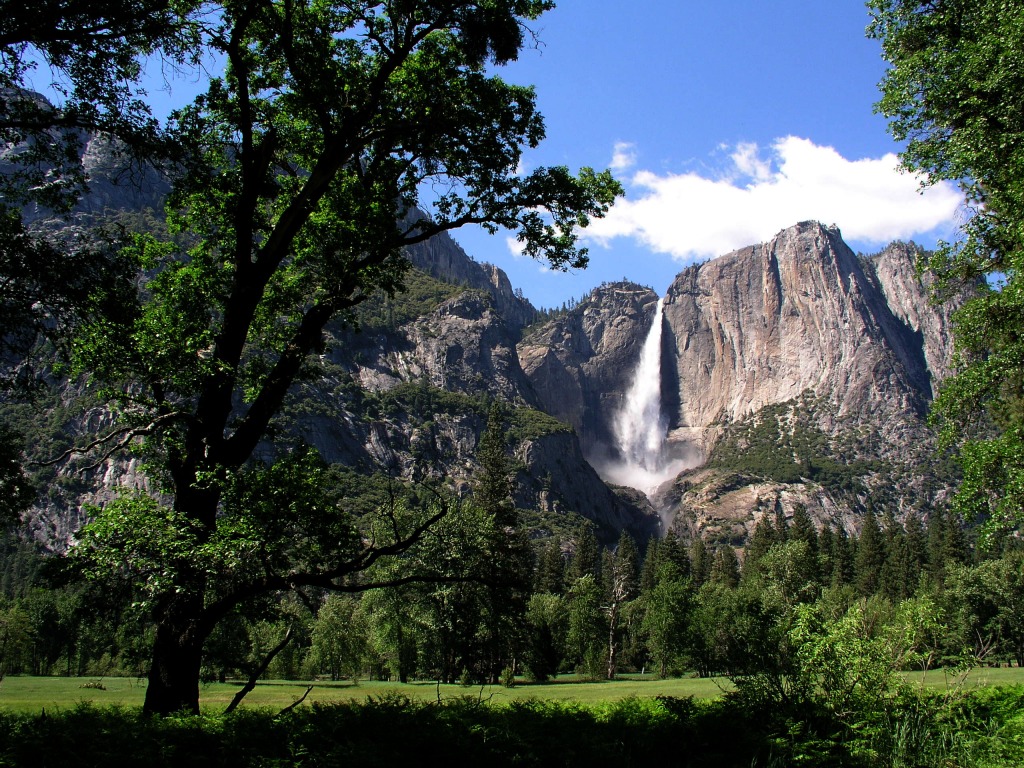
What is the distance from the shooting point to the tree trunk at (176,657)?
7.14 metres

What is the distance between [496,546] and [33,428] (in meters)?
122

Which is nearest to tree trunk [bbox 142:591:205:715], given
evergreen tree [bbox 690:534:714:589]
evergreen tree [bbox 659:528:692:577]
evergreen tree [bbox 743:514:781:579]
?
evergreen tree [bbox 659:528:692:577]

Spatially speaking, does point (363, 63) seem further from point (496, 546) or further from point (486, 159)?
point (496, 546)

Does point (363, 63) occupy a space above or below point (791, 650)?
above

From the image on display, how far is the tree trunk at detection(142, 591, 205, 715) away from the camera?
714 cm

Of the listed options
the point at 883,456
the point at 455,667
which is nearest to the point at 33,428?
the point at 455,667

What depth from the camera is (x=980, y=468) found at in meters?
11.7

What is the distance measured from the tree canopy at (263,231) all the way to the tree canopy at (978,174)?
24.4ft

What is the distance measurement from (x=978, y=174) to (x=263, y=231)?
13.0 meters

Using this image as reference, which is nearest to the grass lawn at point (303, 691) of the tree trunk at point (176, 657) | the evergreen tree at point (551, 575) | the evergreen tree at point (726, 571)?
the tree trunk at point (176, 657)

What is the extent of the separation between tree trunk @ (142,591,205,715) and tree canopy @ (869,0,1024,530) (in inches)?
468

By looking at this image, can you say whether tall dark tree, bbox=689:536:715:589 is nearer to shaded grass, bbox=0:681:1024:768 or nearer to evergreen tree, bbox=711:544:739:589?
evergreen tree, bbox=711:544:739:589

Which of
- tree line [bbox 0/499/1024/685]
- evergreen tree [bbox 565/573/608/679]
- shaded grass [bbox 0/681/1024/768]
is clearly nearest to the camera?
shaded grass [bbox 0/681/1024/768]

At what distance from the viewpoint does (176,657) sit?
7.21 m
